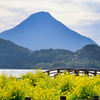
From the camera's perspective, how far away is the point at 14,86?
7.11 m

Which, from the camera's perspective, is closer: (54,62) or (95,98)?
(95,98)

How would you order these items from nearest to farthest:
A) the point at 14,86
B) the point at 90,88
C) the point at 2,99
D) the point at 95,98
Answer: the point at 95,98, the point at 2,99, the point at 14,86, the point at 90,88

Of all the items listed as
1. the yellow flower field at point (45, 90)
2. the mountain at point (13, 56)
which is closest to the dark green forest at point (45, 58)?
the mountain at point (13, 56)

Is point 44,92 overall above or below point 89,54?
below

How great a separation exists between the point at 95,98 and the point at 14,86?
3352 mm

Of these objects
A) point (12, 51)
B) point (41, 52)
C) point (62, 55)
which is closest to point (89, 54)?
point (62, 55)

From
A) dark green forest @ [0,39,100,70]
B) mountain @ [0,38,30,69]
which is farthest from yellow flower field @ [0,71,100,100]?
mountain @ [0,38,30,69]

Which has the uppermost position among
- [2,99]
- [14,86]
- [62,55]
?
[62,55]

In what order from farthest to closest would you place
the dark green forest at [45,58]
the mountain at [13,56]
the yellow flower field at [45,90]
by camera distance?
the mountain at [13,56]
the dark green forest at [45,58]
the yellow flower field at [45,90]

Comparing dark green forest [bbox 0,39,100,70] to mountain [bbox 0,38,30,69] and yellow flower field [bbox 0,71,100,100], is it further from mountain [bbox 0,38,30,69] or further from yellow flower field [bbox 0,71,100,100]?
yellow flower field [bbox 0,71,100,100]

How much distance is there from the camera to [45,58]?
154000mm

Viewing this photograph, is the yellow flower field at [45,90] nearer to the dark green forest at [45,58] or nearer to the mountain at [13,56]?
the dark green forest at [45,58]

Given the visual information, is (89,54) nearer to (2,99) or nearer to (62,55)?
(62,55)

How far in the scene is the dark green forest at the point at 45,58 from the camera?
144m
